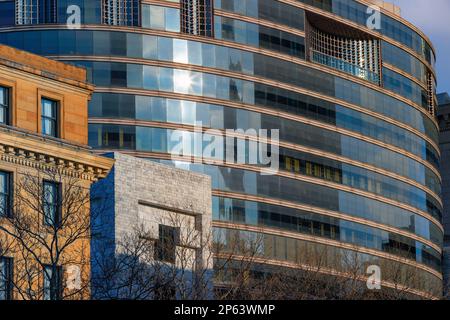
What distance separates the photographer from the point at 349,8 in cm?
13238

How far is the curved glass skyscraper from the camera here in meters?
114

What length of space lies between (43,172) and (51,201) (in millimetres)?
1326

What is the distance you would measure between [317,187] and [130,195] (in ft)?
203

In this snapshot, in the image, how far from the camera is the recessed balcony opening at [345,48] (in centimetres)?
13125

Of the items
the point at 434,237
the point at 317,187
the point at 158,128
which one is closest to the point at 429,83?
the point at 434,237

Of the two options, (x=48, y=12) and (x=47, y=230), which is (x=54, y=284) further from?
(x=48, y=12)

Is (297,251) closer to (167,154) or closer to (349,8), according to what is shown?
(167,154)

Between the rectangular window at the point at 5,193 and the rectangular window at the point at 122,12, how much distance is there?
199 feet

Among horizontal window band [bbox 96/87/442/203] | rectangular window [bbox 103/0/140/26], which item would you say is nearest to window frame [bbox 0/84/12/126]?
horizontal window band [bbox 96/87/442/203]

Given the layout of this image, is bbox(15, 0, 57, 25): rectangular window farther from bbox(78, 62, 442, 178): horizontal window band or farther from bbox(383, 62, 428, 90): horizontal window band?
bbox(383, 62, 428, 90): horizontal window band

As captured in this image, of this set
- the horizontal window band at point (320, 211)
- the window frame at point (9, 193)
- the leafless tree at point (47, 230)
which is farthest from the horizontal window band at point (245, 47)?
the window frame at point (9, 193)

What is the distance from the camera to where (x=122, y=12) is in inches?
4584

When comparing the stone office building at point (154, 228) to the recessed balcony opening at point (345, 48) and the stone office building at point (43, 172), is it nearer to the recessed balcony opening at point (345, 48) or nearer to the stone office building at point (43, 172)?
the stone office building at point (43, 172)
